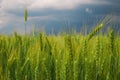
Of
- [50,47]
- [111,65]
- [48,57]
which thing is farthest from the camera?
[50,47]

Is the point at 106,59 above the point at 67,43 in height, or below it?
below

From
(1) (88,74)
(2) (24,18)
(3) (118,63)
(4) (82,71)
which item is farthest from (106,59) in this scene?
(2) (24,18)

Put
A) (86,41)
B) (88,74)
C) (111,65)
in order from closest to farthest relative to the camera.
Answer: (88,74), (86,41), (111,65)

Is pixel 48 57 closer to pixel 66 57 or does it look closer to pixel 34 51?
pixel 34 51

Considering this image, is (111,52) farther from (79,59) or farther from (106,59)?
(79,59)

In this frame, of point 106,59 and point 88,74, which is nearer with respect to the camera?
point 88,74

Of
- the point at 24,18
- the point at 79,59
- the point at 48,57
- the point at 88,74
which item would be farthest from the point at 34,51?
the point at 24,18

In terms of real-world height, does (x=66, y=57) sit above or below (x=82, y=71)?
above

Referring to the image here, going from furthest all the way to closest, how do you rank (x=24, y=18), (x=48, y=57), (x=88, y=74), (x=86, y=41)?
1. (x=24, y=18)
2. (x=48, y=57)
3. (x=86, y=41)
4. (x=88, y=74)

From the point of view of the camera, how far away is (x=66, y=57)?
1.54 meters

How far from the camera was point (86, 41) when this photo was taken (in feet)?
5.41

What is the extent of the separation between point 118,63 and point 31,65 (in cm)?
54

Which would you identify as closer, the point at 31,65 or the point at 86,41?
the point at 86,41

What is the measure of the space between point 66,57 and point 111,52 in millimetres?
388
